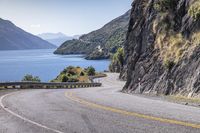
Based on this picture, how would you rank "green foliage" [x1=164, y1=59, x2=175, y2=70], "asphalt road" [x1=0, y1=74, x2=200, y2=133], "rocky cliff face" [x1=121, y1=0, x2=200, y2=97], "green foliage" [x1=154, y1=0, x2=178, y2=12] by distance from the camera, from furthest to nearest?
"green foliage" [x1=154, y1=0, x2=178, y2=12] → "green foliage" [x1=164, y1=59, x2=175, y2=70] → "rocky cliff face" [x1=121, y1=0, x2=200, y2=97] → "asphalt road" [x1=0, y1=74, x2=200, y2=133]

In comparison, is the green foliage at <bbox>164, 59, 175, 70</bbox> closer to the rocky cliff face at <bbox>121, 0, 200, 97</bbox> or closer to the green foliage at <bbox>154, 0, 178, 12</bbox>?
the rocky cliff face at <bbox>121, 0, 200, 97</bbox>

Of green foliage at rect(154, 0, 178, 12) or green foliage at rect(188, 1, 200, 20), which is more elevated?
green foliage at rect(154, 0, 178, 12)

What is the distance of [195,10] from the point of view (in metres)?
25.1

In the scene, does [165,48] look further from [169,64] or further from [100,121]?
[100,121]

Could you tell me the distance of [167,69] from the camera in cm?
2561

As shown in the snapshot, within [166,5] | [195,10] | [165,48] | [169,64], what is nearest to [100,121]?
[169,64]

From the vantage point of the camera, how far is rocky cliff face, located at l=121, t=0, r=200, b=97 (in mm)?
23141

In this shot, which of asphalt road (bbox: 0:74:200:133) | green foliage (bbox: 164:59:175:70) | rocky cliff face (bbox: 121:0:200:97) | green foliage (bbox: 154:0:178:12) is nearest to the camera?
asphalt road (bbox: 0:74:200:133)

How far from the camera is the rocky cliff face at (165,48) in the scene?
23141 mm

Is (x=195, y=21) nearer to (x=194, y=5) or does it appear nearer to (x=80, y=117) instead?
(x=194, y=5)


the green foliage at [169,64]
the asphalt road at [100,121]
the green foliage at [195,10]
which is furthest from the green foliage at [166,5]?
the asphalt road at [100,121]

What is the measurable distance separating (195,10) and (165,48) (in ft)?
14.3

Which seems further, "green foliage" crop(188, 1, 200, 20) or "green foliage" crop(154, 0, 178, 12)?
"green foliage" crop(154, 0, 178, 12)

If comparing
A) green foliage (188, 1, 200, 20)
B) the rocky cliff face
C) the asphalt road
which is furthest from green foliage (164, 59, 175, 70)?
the asphalt road
